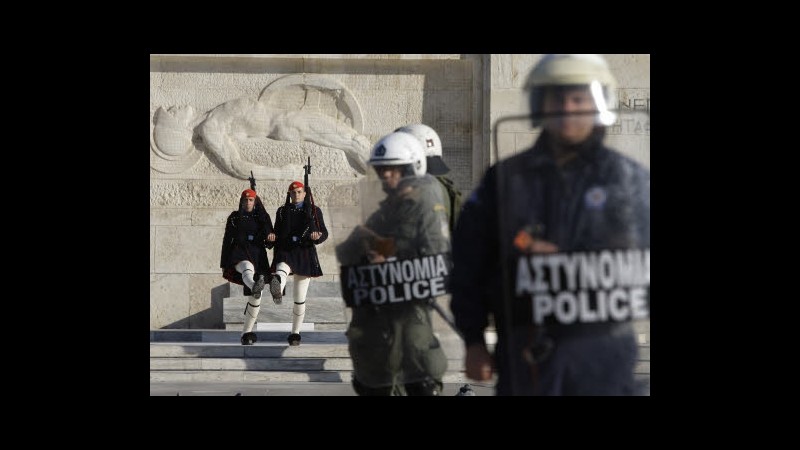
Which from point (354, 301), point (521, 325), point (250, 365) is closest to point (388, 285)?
point (354, 301)

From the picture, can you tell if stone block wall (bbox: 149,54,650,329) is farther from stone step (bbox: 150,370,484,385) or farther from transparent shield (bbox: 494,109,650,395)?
transparent shield (bbox: 494,109,650,395)

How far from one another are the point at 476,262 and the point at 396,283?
3.52 feet

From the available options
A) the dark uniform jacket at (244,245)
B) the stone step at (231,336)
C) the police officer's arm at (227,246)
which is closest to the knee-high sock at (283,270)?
the dark uniform jacket at (244,245)

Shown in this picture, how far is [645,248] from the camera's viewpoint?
14.8ft

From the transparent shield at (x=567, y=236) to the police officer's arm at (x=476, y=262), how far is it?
54 mm

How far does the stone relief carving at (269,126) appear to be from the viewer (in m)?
14.7

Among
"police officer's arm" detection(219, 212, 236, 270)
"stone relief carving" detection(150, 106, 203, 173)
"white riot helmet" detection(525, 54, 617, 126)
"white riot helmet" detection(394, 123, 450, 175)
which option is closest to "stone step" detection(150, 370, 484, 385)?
"police officer's arm" detection(219, 212, 236, 270)

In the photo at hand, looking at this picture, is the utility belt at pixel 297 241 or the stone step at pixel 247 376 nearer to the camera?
the stone step at pixel 247 376

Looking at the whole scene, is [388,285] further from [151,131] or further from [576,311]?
[151,131]

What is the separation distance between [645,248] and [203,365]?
7.21 m

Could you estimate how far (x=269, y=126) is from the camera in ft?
48.4

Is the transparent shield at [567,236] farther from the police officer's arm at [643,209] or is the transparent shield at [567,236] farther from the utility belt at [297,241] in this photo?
the utility belt at [297,241]

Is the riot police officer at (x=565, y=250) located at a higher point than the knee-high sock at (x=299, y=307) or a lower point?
higher

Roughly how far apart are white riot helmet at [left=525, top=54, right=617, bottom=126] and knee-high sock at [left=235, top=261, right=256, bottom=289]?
7317 mm
